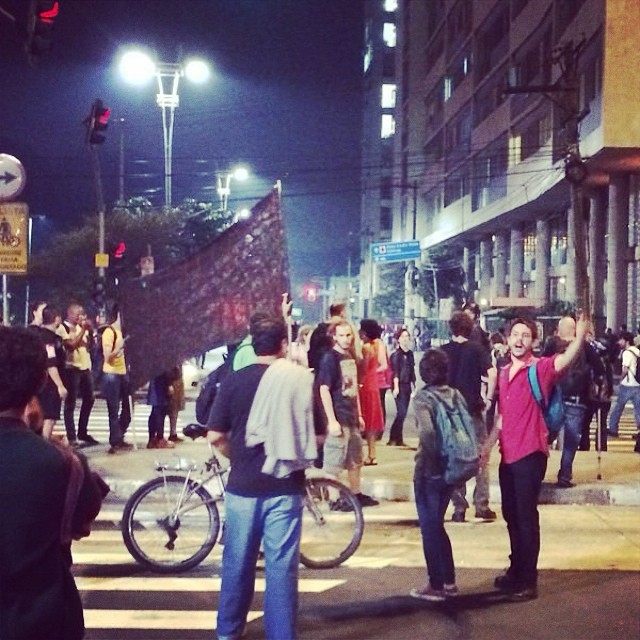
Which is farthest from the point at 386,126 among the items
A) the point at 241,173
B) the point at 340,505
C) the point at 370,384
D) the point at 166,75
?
the point at 340,505

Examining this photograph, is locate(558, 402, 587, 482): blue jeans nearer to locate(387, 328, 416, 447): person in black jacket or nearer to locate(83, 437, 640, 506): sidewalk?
locate(83, 437, 640, 506): sidewalk

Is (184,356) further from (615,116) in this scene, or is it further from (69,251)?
(69,251)

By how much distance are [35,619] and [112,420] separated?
406 inches

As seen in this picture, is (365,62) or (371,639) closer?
(371,639)

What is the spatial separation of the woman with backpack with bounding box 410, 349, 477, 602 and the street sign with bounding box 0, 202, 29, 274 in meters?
7.20

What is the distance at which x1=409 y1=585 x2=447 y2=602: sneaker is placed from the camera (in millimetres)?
6492

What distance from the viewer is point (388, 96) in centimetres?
11938

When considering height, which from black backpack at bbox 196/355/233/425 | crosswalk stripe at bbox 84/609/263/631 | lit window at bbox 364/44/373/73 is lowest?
crosswalk stripe at bbox 84/609/263/631

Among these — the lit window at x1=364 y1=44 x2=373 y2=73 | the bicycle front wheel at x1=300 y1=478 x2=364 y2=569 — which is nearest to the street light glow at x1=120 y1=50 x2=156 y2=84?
the bicycle front wheel at x1=300 y1=478 x2=364 y2=569

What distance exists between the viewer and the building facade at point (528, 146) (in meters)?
30.4

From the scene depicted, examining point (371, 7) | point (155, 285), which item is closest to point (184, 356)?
point (155, 285)

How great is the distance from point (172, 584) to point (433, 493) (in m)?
2.05

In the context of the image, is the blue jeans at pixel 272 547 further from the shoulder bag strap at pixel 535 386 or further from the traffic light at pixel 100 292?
the traffic light at pixel 100 292

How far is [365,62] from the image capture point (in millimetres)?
131125
